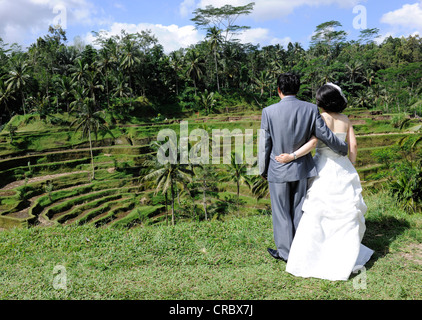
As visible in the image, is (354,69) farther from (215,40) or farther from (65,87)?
(65,87)

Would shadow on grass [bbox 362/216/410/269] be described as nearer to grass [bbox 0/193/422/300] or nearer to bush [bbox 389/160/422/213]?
grass [bbox 0/193/422/300]

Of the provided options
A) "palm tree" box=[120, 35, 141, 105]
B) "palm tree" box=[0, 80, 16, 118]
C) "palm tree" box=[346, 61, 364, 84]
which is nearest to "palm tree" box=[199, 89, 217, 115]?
"palm tree" box=[120, 35, 141, 105]

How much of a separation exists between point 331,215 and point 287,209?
0.40 meters

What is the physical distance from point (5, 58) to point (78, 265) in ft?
168

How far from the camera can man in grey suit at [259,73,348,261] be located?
281cm

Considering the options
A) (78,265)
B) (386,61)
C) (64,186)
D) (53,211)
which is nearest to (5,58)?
(64,186)

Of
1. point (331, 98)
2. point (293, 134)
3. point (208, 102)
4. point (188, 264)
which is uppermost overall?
point (208, 102)

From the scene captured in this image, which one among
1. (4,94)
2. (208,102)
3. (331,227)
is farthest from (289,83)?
(4,94)

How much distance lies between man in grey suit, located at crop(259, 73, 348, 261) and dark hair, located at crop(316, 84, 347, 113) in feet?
0.48

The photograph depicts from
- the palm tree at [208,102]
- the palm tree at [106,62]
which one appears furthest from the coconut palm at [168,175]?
the palm tree at [106,62]

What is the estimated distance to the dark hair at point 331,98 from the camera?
2.86 m

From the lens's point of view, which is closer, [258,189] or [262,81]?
[258,189]

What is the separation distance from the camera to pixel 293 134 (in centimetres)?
284

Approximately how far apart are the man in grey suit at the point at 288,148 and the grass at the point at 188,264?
17.3 inches
